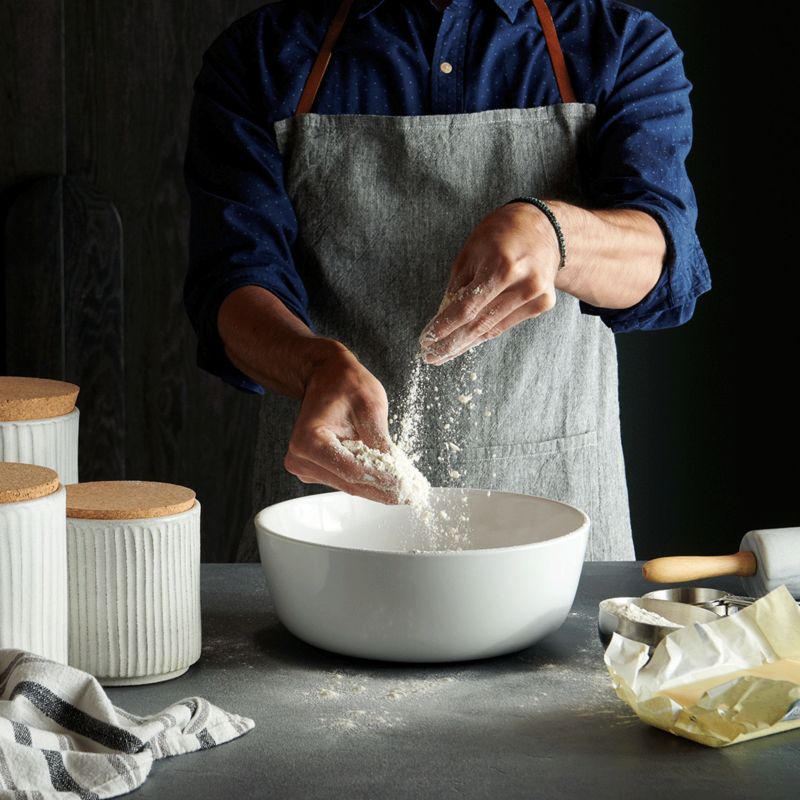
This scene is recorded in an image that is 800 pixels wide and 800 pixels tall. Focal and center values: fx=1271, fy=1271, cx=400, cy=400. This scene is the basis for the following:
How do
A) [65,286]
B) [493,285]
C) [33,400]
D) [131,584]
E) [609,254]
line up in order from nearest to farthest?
1. [131,584]
2. [33,400]
3. [493,285]
4. [609,254]
5. [65,286]

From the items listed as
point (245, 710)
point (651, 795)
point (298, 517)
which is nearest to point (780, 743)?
point (651, 795)

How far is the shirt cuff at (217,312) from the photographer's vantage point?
1.64 meters

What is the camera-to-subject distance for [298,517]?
1.26 m

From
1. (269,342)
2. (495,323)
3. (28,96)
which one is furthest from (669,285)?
(28,96)

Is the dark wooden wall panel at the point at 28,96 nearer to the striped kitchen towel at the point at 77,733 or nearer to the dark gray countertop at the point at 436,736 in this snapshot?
the dark gray countertop at the point at 436,736

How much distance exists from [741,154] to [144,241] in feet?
4.08

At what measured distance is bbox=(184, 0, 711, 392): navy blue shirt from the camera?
5.56 ft

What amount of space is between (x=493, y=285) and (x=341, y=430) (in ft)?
0.68

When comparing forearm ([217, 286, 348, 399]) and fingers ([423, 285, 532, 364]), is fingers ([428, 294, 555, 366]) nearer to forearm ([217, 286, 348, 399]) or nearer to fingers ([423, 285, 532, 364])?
fingers ([423, 285, 532, 364])

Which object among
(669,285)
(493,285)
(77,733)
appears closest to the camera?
(77,733)

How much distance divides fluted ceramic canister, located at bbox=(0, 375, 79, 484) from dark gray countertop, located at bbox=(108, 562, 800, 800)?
0.72 feet

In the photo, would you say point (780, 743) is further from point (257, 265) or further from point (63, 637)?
point (257, 265)

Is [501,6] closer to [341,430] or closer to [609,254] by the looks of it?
[609,254]

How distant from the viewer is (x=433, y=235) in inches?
68.6
